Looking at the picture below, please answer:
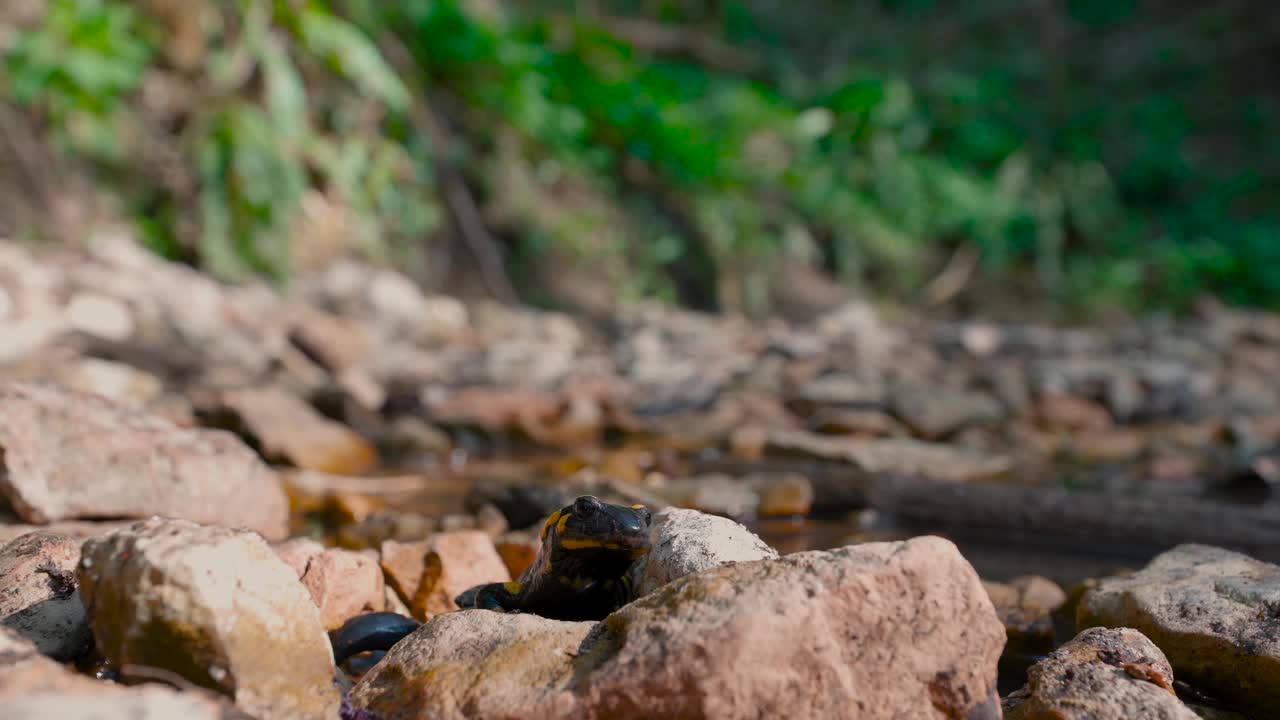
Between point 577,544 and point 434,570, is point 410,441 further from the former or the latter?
point 577,544

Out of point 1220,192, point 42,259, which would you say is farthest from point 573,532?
point 1220,192

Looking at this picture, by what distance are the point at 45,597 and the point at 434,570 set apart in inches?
32.7

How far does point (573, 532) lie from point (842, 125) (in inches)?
404

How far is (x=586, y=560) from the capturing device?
1987mm

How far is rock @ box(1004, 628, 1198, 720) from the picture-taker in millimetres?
1580

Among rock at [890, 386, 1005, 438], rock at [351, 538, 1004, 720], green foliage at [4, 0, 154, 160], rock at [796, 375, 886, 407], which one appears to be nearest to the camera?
rock at [351, 538, 1004, 720]

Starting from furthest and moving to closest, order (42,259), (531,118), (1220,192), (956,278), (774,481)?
1. (1220,192)
2. (956,278)
3. (531,118)
4. (42,259)
5. (774,481)

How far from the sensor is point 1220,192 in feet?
42.7

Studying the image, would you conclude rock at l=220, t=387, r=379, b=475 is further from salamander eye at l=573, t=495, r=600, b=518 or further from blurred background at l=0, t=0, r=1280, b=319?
blurred background at l=0, t=0, r=1280, b=319

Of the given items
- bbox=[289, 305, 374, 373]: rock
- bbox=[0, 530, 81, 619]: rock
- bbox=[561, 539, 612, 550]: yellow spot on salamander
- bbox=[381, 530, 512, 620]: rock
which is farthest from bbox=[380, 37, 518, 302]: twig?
bbox=[561, 539, 612, 550]: yellow spot on salamander

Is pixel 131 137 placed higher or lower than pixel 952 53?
lower

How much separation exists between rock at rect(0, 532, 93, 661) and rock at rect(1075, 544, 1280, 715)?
2.14 meters

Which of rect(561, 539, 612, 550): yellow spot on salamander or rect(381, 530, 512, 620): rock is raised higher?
rect(561, 539, 612, 550): yellow spot on salamander

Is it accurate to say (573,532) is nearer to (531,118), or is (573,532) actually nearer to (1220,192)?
(531,118)
